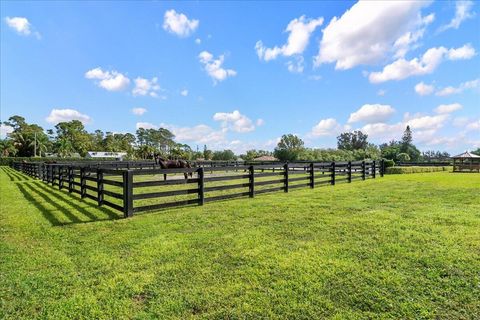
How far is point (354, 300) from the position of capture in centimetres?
286

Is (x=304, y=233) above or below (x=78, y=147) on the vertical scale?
below

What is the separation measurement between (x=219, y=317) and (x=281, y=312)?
22.2 inches

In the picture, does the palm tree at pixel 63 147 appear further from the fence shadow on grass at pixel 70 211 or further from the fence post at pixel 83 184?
the fence post at pixel 83 184

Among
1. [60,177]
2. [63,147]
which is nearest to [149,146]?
[63,147]

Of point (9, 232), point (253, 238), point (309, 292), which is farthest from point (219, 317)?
point (9, 232)

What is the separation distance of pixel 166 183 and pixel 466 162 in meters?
30.3

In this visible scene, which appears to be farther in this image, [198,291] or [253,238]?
[253,238]

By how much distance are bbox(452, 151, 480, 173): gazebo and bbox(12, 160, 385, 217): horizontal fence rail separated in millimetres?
12518

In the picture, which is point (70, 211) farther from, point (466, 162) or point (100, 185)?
point (466, 162)

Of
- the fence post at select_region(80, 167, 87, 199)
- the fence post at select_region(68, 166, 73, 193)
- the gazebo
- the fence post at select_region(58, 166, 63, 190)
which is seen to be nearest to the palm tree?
the fence post at select_region(58, 166, 63, 190)

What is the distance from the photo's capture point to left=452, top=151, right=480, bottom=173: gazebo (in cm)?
2636

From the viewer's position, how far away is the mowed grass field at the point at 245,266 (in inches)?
109

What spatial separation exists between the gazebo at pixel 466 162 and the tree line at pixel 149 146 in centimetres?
1817

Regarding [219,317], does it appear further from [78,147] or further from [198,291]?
[78,147]
